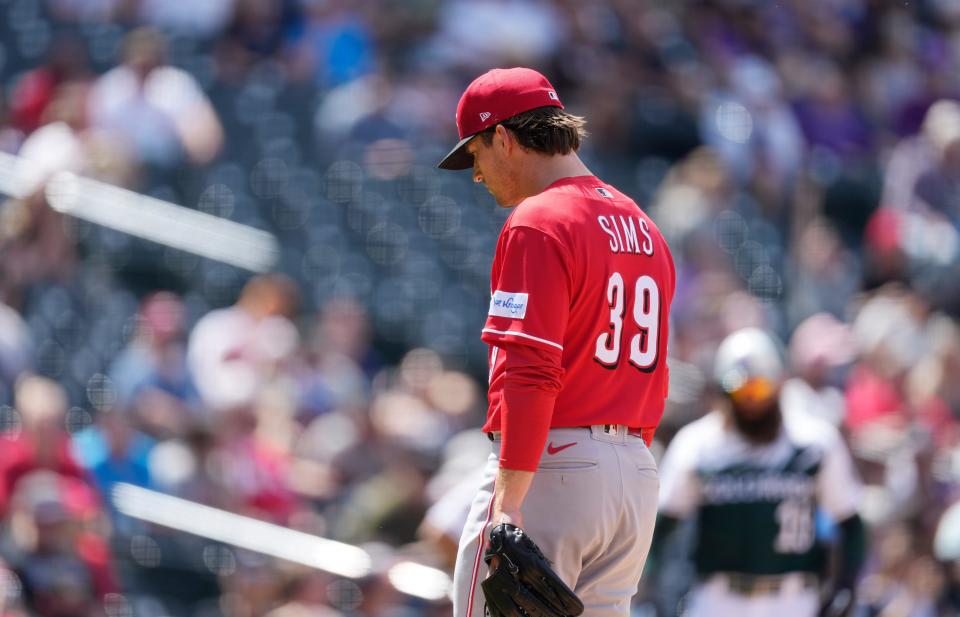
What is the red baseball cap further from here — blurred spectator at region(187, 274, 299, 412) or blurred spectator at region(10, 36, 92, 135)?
blurred spectator at region(10, 36, 92, 135)

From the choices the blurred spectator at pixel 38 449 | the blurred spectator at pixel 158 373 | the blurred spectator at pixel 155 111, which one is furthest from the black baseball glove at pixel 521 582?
the blurred spectator at pixel 155 111

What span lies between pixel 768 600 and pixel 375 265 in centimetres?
373

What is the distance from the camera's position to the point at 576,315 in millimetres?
3389

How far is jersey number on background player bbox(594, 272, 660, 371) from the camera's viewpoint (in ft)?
11.2

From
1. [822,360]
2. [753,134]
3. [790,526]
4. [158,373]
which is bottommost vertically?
[158,373]

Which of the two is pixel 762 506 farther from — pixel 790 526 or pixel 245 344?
pixel 245 344

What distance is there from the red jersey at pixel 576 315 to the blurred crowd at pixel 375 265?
288 cm

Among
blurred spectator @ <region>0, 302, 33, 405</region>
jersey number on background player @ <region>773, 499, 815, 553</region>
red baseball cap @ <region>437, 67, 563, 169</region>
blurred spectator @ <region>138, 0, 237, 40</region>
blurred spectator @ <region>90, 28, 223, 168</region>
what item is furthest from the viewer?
blurred spectator @ <region>138, 0, 237, 40</region>

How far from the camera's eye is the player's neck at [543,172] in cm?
355

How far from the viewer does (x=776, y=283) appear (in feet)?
29.7

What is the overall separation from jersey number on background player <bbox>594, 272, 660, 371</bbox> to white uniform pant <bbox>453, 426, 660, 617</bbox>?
171mm

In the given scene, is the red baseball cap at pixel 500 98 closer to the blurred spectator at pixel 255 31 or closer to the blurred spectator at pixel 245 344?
the blurred spectator at pixel 245 344

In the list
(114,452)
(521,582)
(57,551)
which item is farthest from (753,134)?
(521,582)

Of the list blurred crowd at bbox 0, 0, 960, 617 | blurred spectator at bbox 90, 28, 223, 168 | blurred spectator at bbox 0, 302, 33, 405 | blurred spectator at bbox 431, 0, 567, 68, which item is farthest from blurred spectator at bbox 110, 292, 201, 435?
blurred spectator at bbox 431, 0, 567, 68
